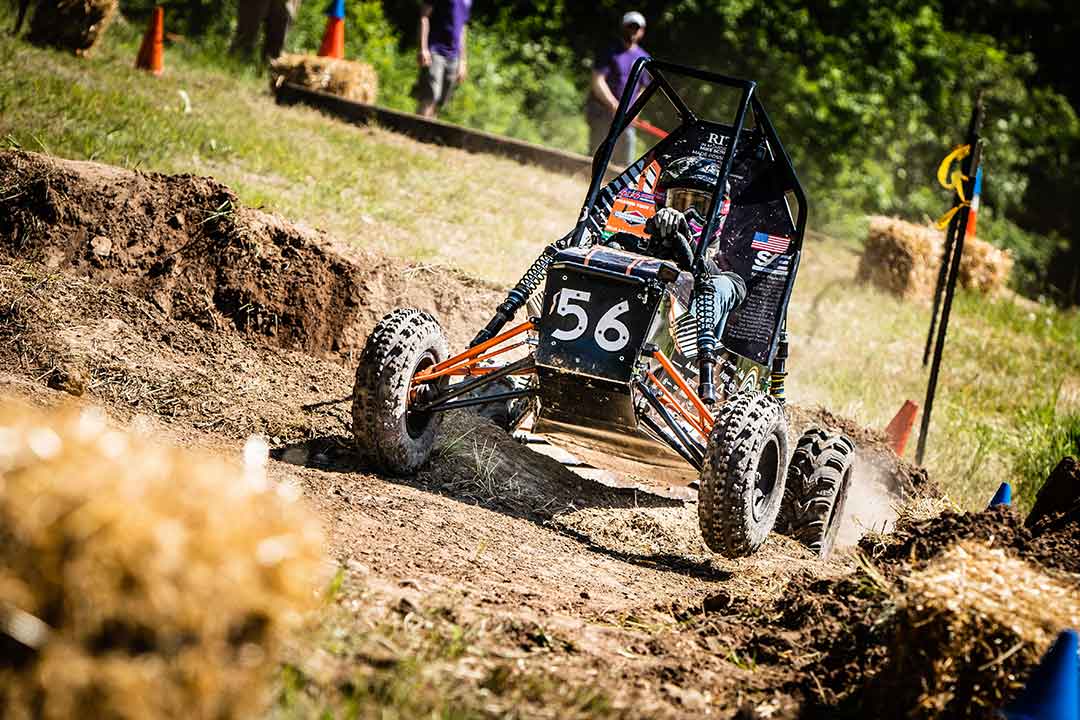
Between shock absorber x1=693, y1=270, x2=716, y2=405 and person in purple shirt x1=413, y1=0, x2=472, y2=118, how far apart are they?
29.6 feet

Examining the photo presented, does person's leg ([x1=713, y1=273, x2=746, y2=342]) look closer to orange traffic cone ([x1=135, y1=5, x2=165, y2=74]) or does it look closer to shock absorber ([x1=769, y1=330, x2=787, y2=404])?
shock absorber ([x1=769, y1=330, x2=787, y2=404])

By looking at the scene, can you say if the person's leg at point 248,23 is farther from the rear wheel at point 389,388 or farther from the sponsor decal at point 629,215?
the rear wheel at point 389,388

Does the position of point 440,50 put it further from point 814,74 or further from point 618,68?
point 814,74

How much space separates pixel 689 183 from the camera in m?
7.13

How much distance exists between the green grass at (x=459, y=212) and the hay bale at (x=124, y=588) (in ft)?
21.8

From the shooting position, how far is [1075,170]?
24312mm

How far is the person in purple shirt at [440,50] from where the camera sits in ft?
48.0

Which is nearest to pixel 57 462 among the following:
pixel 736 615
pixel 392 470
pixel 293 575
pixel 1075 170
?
pixel 293 575

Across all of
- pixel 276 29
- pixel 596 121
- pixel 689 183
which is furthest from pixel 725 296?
pixel 276 29

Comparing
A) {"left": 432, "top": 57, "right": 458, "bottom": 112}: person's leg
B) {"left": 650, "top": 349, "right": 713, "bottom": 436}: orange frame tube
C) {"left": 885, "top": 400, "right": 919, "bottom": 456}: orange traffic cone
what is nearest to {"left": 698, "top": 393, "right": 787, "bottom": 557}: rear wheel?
{"left": 650, "top": 349, "right": 713, "bottom": 436}: orange frame tube

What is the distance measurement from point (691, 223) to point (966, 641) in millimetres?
3880

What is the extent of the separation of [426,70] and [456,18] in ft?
2.52

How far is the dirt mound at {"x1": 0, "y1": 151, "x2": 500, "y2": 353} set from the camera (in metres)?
7.15

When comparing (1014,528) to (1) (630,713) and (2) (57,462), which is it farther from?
(2) (57,462)
